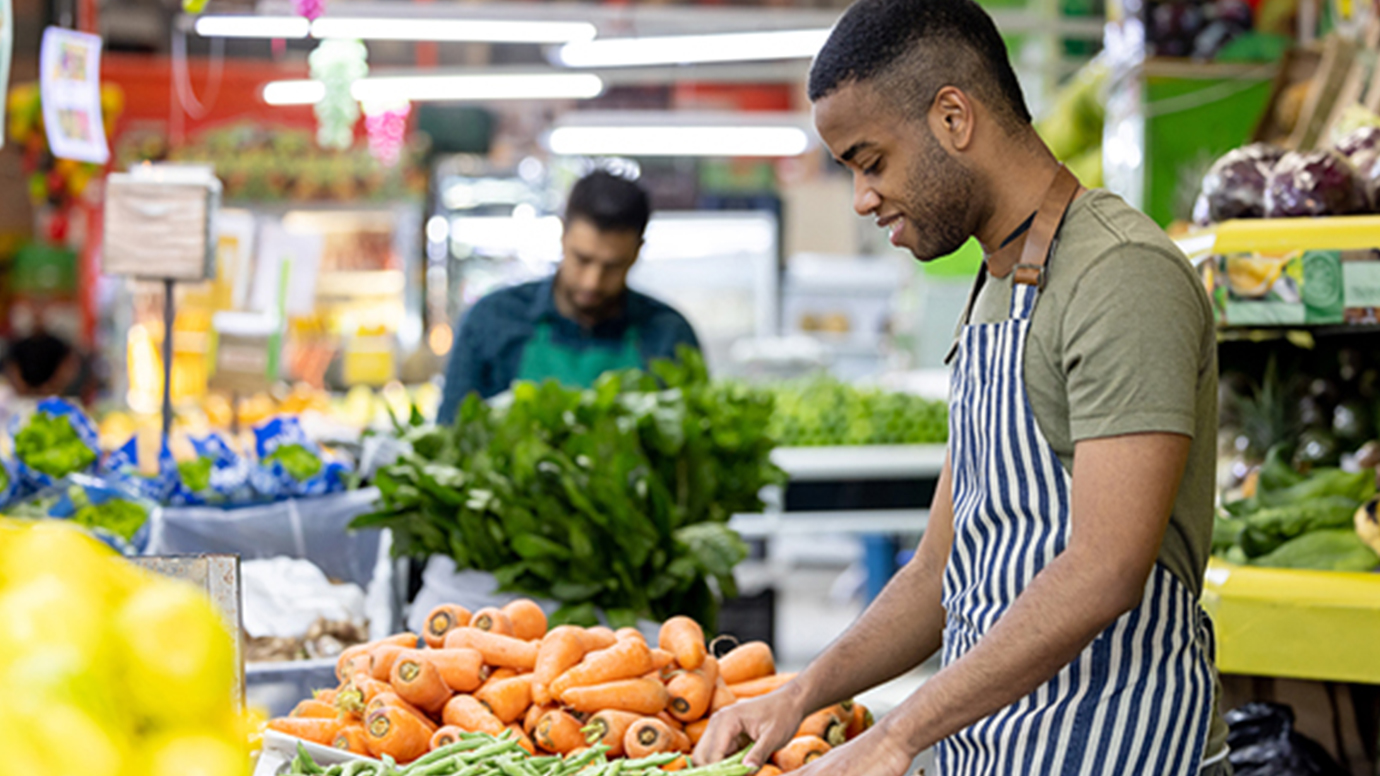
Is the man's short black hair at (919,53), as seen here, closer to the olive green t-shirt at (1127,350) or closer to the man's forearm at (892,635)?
the olive green t-shirt at (1127,350)

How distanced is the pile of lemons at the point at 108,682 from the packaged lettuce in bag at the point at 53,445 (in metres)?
2.61

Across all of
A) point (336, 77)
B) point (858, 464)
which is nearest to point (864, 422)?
point (858, 464)

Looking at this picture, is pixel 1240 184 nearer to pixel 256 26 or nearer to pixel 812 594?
pixel 256 26

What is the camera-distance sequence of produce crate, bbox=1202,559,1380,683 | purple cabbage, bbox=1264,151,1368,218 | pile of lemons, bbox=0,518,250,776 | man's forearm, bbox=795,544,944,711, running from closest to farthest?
pile of lemons, bbox=0,518,250,776 → man's forearm, bbox=795,544,944,711 → produce crate, bbox=1202,559,1380,683 → purple cabbage, bbox=1264,151,1368,218

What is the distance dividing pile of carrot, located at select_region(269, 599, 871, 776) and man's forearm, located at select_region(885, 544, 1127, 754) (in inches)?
13.4

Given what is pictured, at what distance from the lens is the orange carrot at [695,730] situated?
6.62 ft

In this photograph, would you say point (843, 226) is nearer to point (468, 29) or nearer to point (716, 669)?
point (468, 29)

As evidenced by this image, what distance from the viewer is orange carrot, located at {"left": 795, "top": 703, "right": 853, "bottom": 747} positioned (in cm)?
197

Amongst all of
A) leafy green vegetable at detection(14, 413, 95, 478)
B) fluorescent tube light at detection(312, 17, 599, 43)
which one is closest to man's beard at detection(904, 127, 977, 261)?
leafy green vegetable at detection(14, 413, 95, 478)

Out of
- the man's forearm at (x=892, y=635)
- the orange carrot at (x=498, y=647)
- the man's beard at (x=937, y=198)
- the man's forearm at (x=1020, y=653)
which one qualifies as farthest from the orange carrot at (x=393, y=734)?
the man's beard at (x=937, y=198)

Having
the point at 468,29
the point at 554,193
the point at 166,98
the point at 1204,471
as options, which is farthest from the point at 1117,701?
the point at 166,98

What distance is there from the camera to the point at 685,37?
9.01m

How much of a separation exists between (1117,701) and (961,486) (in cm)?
34

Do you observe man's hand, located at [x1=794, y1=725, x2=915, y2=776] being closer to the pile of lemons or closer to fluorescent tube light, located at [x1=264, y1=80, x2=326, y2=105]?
the pile of lemons
